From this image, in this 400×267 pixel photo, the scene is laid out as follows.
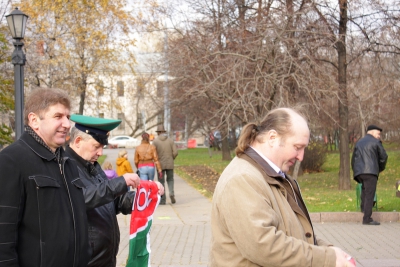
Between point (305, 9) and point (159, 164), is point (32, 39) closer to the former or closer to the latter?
point (159, 164)

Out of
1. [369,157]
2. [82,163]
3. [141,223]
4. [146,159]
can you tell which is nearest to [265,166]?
[82,163]

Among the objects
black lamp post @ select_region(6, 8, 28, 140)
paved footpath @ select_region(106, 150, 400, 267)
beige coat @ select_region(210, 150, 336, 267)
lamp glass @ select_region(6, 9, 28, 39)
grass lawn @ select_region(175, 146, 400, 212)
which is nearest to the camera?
beige coat @ select_region(210, 150, 336, 267)

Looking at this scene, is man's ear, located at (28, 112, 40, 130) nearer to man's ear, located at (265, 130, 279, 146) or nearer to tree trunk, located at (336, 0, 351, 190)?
man's ear, located at (265, 130, 279, 146)

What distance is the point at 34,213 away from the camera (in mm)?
3039

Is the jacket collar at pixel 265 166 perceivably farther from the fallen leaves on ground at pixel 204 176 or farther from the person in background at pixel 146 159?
the fallen leaves on ground at pixel 204 176

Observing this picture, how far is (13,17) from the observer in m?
12.1

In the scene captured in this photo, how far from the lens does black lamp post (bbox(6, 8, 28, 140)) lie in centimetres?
1148

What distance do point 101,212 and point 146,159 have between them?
10.6 meters

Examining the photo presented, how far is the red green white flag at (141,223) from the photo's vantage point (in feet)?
15.8

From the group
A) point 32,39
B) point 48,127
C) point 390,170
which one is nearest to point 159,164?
point 32,39

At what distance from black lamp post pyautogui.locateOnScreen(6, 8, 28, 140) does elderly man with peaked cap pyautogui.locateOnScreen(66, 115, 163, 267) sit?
24.0 ft

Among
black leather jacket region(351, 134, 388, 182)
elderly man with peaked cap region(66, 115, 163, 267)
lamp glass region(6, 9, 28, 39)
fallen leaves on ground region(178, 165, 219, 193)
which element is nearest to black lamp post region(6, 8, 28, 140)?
lamp glass region(6, 9, 28, 39)

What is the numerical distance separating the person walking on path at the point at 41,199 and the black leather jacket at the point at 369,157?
351 inches

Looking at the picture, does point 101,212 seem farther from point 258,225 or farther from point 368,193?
point 368,193
